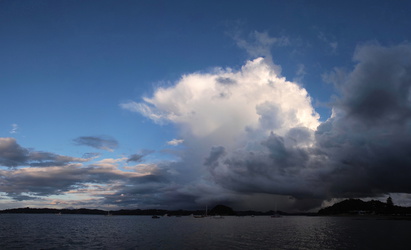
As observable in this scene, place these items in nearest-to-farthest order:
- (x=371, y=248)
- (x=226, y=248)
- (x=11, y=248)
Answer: (x=11, y=248) < (x=226, y=248) < (x=371, y=248)

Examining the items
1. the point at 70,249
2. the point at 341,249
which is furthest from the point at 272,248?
the point at 70,249

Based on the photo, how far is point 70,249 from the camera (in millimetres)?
68812

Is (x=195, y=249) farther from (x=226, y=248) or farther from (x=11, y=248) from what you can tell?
(x=11, y=248)

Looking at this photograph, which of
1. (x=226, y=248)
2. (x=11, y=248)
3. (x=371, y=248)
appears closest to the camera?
(x=11, y=248)

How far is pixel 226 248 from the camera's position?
72.7 metres

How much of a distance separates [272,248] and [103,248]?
142 ft

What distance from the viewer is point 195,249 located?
2756 inches

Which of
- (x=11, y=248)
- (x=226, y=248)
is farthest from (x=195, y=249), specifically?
(x=11, y=248)

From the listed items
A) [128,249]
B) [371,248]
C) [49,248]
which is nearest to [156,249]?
[128,249]

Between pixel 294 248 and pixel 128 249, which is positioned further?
pixel 294 248

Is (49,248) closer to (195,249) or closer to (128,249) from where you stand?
(128,249)

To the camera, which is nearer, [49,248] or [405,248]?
[49,248]

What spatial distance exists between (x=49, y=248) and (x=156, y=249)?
2628cm

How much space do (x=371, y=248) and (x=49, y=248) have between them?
3352 inches
